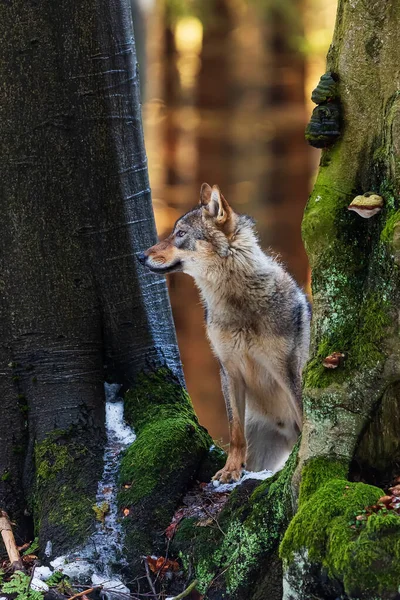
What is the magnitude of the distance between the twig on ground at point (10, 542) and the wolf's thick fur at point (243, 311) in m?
1.34

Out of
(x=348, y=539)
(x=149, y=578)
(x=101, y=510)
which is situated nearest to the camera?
(x=348, y=539)

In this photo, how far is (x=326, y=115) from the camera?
3809 mm

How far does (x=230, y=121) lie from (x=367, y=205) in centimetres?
752

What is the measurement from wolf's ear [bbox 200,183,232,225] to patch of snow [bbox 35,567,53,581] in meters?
2.38

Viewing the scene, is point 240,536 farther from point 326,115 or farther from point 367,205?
point 326,115

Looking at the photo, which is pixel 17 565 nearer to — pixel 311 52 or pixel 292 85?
pixel 311 52

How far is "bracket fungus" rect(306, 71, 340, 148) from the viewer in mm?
3811

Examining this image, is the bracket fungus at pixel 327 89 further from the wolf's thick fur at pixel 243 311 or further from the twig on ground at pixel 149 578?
the twig on ground at pixel 149 578

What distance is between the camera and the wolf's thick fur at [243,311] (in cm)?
544

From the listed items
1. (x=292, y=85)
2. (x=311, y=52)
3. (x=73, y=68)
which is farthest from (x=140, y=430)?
(x=292, y=85)

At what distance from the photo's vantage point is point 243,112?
10.8 meters

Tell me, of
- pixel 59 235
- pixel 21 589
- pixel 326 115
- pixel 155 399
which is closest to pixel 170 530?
pixel 21 589

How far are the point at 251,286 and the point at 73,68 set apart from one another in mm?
1674

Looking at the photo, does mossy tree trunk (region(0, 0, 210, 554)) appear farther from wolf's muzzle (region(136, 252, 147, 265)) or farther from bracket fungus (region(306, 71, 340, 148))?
bracket fungus (region(306, 71, 340, 148))
